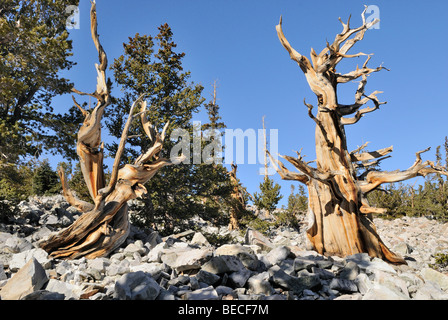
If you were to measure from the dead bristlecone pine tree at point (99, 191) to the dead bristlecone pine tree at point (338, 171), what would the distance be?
2.75 meters

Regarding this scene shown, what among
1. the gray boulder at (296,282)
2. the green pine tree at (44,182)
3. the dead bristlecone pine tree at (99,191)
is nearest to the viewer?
the gray boulder at (296,282)

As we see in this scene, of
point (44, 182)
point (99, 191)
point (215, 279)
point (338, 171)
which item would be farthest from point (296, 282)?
point (44, 182)

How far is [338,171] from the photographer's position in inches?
208

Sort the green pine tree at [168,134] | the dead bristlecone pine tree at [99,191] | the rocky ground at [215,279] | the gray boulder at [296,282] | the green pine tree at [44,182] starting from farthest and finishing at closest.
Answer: the green pine tree at [44,182], the green pine tree at [168,134], the dead bristlecone pine tree at [99,191], the gray boulder at [296,282], the rocky ground at [215,279]

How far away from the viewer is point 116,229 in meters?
5.84

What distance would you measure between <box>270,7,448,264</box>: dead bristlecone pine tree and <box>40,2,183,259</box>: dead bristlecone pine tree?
2.75 m

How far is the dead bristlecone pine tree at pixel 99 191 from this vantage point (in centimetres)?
546

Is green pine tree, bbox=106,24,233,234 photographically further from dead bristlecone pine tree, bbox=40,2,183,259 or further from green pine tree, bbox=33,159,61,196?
green pine tree, bbox=33,159,61,196

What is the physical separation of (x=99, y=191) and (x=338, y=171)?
14.4ft

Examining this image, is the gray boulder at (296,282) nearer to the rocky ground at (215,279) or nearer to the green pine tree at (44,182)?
the rocky ground at (215,279)

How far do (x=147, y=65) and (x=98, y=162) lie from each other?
5.21 m

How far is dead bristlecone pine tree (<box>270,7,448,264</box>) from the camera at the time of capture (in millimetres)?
5496

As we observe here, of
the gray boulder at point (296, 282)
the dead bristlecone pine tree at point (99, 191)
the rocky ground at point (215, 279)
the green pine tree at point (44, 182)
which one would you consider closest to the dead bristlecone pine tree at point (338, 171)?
the rocky ground at point (215, 279)

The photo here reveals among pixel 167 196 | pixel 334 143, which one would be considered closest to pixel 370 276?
pixel 334 143
